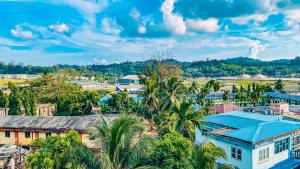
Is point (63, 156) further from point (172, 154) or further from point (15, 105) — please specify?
point (15, 105)

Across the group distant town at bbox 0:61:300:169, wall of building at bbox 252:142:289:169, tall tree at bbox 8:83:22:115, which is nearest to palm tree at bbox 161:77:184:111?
distant town at bbox 0:61:300:169

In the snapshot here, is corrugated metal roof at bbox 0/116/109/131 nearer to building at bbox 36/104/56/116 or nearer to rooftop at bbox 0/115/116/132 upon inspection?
rooftop at bbox 0/115/116/132

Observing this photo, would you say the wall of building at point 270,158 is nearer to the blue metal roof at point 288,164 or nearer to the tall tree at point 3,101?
the blue metal roof at point 288,164

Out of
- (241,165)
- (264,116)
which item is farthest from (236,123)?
(241,165)

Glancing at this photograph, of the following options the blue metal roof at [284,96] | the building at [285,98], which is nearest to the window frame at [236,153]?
the building at [285,98]

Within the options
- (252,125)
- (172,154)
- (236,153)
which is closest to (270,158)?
(236,153)
